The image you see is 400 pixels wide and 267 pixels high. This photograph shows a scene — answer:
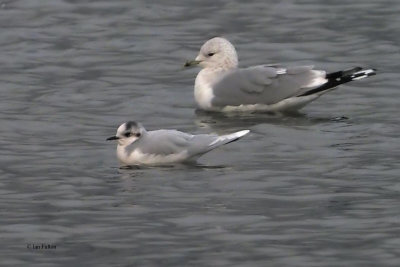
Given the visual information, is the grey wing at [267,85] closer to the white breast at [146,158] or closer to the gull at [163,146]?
the gull at [163,146]

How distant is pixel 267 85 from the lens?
18.3 meters

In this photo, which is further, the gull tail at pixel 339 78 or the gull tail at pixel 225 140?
the gull tail at pixel 339 78

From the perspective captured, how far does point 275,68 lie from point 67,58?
156 inches

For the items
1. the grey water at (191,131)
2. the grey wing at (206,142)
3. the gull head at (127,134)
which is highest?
the gull head at (127,134)

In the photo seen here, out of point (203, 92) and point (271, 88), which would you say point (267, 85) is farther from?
point (203, 92)

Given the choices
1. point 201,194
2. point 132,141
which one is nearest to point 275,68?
point 132,141

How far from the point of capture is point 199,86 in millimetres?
18734

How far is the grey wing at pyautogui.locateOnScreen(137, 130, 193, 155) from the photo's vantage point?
15311 millimetres

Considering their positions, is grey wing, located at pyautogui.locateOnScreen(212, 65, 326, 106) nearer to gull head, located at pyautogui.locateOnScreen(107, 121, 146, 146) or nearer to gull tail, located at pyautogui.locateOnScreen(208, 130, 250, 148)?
gull tail, located at pyautogui.locateOnScreen(208, 130, 250, 148)

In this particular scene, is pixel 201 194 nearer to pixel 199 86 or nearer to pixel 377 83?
pixel 199 86

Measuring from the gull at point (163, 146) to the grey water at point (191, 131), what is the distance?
5.0 inches

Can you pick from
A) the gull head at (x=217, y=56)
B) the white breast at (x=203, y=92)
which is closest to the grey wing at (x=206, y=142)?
the white breast at (x=203, y=92)

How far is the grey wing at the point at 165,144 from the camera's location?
1531 centimetres

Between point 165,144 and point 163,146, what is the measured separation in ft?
0.10
